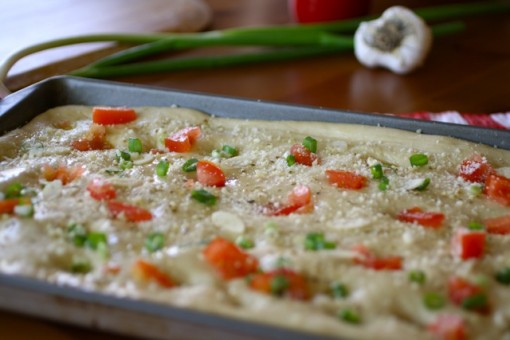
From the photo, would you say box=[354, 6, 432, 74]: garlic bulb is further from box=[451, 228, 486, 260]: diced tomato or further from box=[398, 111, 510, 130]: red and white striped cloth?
box=[451, 228, 486, 260]: diced tomato

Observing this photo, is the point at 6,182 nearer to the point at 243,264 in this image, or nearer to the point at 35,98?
the point at 35,98

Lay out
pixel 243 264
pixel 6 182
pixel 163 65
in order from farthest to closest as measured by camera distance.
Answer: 1. pixel 163 65
2. pixel 6 182
3. pixel 243 264

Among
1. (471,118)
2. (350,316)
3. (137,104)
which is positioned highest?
(137,104)

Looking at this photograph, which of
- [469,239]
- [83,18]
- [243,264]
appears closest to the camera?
[243,264]

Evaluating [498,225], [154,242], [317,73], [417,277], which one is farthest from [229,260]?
[317,73]

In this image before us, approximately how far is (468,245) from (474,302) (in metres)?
0.26

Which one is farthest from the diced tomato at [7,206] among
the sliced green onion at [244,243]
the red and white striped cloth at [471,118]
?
the red and white striped cloth at [471,118]

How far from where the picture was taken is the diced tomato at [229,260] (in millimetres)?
1811

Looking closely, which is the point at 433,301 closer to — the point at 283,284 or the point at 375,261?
the point at 375,261

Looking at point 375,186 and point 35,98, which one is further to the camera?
point 35,98

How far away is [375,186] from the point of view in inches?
89.6

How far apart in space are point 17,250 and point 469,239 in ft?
3.81

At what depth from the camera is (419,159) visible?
7.84 ft

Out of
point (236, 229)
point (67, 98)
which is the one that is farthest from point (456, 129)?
point (67, 98)
